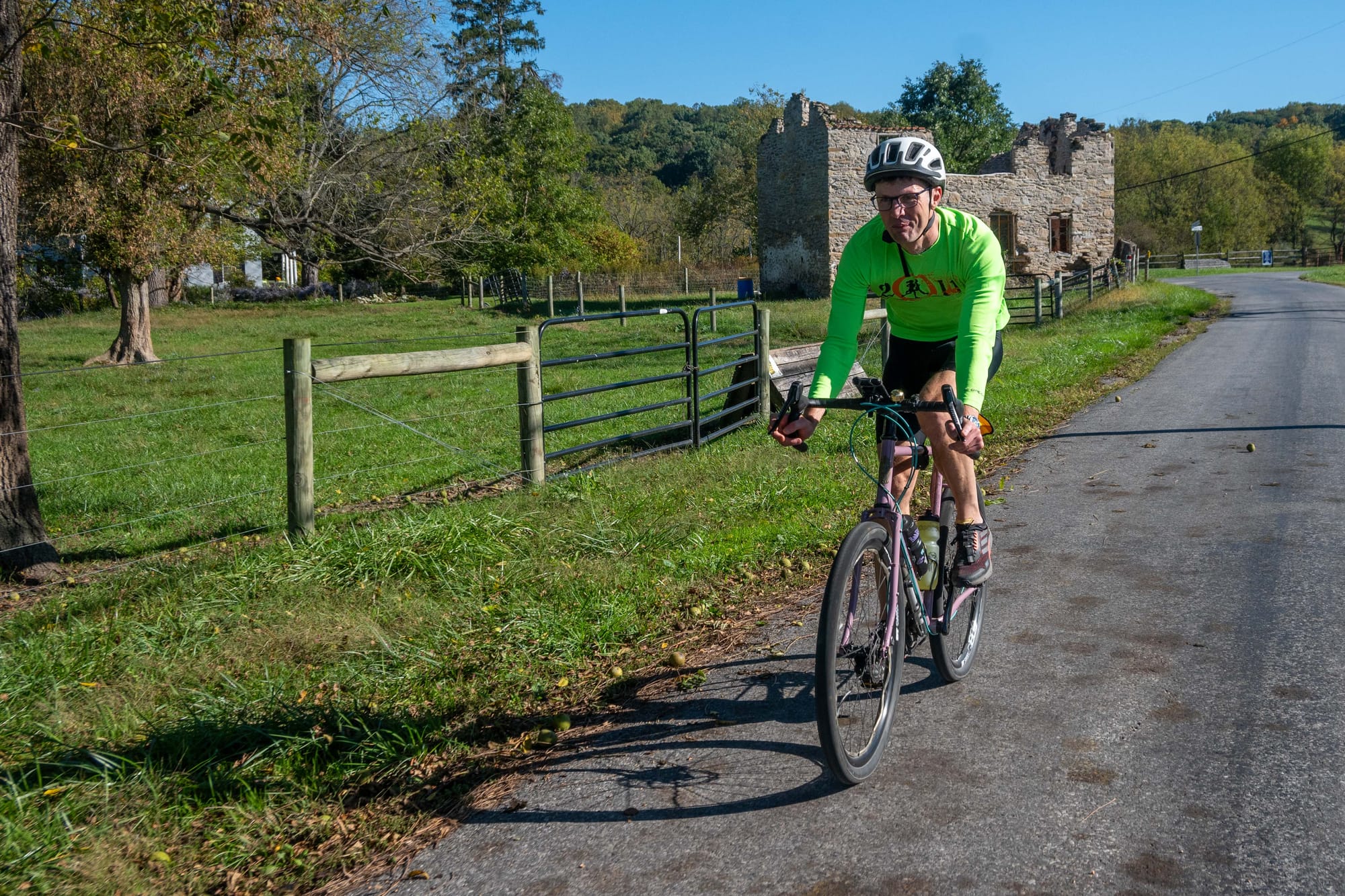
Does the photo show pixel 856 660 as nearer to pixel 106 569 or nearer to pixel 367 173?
pixel 106 569

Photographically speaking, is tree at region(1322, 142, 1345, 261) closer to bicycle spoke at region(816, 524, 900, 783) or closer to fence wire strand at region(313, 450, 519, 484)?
fence wire strand at region(313, 450, 519, 484)

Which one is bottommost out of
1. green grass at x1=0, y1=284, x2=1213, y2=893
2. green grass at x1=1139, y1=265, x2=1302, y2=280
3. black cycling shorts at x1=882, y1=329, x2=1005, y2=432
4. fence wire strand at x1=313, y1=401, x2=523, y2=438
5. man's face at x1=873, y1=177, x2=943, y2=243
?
green grass at x1=0, y1=284, x2=1213, y2=893

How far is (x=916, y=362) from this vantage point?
4344mm

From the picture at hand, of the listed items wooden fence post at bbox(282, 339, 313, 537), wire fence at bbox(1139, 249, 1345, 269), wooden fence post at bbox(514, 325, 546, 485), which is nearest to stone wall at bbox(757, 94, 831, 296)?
wooden fence post at bbox(514, 325, 546, 485)

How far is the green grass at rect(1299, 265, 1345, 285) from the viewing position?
1704 inches

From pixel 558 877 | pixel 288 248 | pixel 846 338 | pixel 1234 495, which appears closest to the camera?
pixel 558 877

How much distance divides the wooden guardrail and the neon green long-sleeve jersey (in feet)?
11.5

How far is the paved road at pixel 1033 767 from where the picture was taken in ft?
9.87

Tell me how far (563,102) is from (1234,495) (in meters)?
47.6

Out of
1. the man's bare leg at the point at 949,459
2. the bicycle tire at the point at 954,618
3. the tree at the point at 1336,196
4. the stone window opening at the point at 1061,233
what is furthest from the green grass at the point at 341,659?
the tree at the point at 1336,196

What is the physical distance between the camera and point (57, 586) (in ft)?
22.1

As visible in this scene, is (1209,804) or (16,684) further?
(16,684)

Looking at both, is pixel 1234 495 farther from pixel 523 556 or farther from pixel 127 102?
pixel 127 102

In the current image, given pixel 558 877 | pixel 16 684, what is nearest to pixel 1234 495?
pixel 558 877
